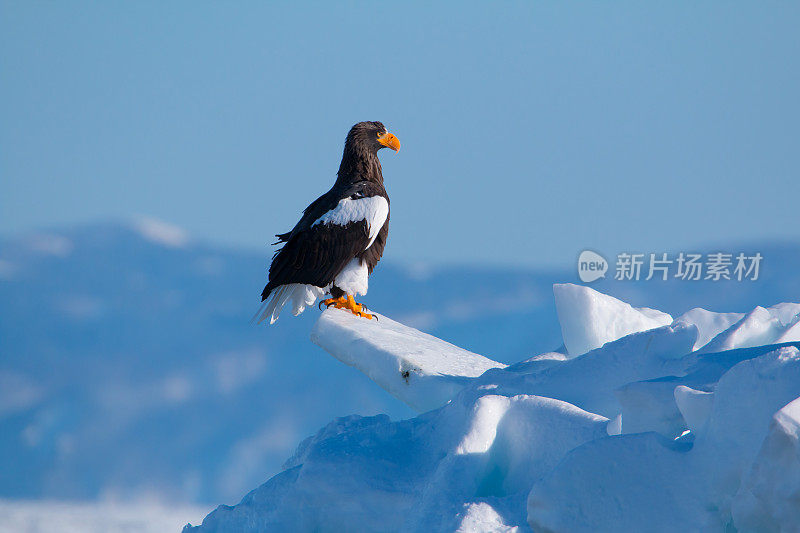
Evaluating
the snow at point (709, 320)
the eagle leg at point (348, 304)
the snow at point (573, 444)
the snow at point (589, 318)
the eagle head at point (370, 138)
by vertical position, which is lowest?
the snow at point (573, 444)

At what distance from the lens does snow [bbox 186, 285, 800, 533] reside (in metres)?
2.19

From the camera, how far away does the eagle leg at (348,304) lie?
5652 mm

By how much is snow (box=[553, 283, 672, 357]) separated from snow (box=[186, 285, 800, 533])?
11 millimetres

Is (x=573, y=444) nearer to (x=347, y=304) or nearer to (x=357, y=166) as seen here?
(x=347, y=304)

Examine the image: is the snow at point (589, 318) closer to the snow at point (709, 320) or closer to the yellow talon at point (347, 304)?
the snow at point (709, 320)

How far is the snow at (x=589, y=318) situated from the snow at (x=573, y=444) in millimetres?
11

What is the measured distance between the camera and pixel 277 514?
3195 mm

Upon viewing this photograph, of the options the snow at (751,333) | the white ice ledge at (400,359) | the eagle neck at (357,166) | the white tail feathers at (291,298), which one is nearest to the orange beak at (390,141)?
the eagle neck at (357,166)

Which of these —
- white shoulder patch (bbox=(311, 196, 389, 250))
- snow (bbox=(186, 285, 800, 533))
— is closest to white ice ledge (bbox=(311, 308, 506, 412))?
snow (bbox=(186, 285, 800, 533))

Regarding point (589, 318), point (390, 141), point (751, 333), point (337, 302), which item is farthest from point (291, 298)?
point (751, 333)

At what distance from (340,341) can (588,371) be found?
1650mm

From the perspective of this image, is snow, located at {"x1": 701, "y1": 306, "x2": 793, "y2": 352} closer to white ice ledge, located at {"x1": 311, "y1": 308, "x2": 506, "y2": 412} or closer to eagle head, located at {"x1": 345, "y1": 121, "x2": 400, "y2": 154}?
white ice ledge, located at {"x1": 311, "y1": 308, "x2": 506, "y2": 412}

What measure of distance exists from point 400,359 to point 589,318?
3.76 feet

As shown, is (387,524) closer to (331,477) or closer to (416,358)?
(331,477)
